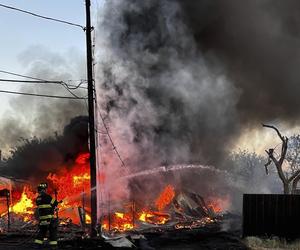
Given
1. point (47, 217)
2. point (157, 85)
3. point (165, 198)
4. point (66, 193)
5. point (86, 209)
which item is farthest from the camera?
point (157, 85)

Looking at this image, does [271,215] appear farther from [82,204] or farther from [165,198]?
[165,198]

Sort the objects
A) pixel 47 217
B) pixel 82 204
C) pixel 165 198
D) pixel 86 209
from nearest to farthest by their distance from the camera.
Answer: pixel 47 217 → pixel 86 209 → pixel 82 204 → pixel 165 198

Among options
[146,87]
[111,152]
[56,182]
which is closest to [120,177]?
[111,152]

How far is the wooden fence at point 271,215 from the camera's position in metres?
15.3

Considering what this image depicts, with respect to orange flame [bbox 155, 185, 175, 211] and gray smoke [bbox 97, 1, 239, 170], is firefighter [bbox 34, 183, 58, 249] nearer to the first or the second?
gray smoke [bbox 97, 1, 239, 170]

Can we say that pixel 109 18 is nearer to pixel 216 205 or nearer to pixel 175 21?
pixel 175 21

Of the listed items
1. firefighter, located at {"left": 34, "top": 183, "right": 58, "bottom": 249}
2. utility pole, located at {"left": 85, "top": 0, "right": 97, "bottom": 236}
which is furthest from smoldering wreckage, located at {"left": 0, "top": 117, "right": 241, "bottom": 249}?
firefighter, located at {"left": 34, "top": 183, "right": 58, "bottom": 249}

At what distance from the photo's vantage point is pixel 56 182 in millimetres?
25500

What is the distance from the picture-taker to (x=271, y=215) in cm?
1544

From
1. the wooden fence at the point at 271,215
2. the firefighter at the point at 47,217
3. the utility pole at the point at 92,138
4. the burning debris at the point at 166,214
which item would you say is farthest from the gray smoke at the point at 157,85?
the firefighter at the point at 47,217

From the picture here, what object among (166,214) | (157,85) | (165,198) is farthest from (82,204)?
(157,85)

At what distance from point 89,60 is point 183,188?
610 inches

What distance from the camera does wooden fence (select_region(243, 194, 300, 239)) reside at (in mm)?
15328

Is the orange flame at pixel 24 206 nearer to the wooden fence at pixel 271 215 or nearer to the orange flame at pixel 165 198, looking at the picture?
the orange flame at pixel 165 198
